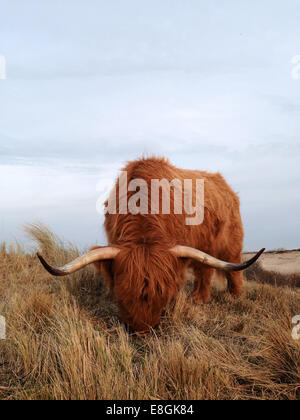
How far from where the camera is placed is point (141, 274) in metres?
3.57

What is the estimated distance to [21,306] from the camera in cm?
425

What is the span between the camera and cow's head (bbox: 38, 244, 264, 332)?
11.8 ft

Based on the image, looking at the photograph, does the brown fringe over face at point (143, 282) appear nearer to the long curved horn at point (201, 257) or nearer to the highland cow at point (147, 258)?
the highland cow at point (147, 258)

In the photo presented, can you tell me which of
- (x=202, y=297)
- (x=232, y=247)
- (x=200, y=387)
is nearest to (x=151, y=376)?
(x=200, y=387)

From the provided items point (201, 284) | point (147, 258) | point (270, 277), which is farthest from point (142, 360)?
point (270, 277)

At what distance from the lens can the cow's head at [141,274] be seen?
359 centimetres

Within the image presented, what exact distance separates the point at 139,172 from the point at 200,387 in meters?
2.76
